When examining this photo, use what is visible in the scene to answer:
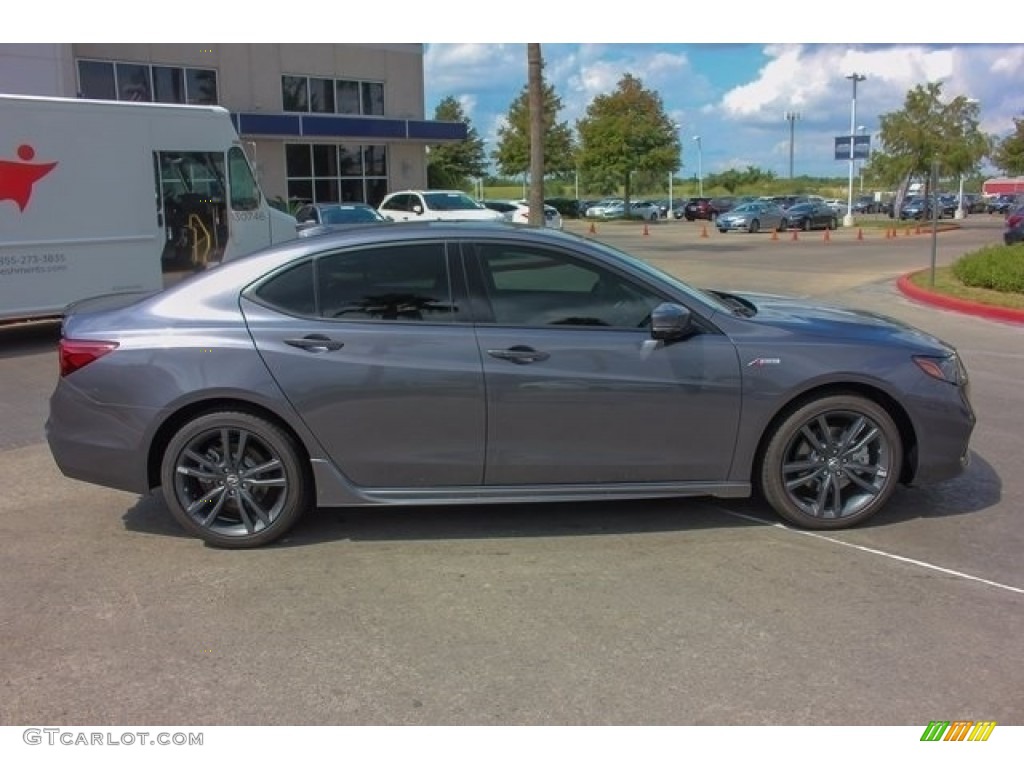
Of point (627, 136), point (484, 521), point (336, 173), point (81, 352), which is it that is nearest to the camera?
point (81, 352)

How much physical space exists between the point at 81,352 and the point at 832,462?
3832mm

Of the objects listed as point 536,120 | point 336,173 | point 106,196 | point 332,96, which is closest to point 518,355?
point 106,196

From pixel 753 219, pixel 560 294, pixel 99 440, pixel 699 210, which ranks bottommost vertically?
pixel 99 440

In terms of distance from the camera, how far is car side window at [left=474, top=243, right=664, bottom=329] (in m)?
4.55

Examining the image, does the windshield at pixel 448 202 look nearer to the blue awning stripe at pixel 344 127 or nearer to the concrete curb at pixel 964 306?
the blue awning stripe at pixel 344 127

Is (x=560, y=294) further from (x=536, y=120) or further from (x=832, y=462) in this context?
(x=536, y=120)

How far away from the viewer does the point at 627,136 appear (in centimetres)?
5425

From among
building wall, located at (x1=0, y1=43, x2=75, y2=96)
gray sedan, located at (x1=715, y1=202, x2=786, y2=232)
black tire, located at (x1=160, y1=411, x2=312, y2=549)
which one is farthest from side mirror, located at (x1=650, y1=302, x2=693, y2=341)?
gray sedan, located at (x1=715, y1=202, x2=786, y2=232)

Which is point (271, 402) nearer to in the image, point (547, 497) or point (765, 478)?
point (547, 497)

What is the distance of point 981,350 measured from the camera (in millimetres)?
10219
